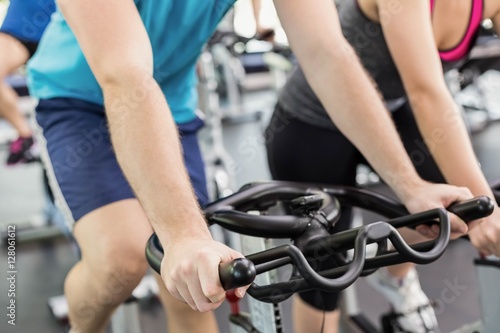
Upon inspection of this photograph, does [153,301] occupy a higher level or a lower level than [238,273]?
lower

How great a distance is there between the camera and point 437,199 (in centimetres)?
113

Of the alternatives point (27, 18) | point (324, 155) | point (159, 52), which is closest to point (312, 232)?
point (159, 52)

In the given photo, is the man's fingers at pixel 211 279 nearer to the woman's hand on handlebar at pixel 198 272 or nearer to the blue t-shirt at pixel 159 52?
the woman's hand on handlebar at pixel 198 272

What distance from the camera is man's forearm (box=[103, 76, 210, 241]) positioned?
88 cm

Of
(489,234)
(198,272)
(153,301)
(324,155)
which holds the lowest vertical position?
(153,301)

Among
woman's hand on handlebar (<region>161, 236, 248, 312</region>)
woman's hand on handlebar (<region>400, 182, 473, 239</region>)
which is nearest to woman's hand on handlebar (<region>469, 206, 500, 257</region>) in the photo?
woman's hand on handlebar (<region>400, 182, 473, 239</region>)

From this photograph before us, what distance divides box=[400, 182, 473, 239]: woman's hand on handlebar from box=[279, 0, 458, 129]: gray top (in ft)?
1.62

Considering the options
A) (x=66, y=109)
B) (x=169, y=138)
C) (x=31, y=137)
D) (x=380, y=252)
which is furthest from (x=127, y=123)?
(x=31, y=137)

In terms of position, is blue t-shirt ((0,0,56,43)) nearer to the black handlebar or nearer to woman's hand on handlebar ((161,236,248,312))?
the black handlebar

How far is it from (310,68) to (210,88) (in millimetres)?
2153

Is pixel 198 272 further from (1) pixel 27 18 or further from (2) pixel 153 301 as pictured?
(2) pixel 153 301

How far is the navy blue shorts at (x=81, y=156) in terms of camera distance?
4.64ft

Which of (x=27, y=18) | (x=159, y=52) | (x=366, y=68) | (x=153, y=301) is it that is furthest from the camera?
(x=153, y=301)

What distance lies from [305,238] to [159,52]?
2.05 feet
